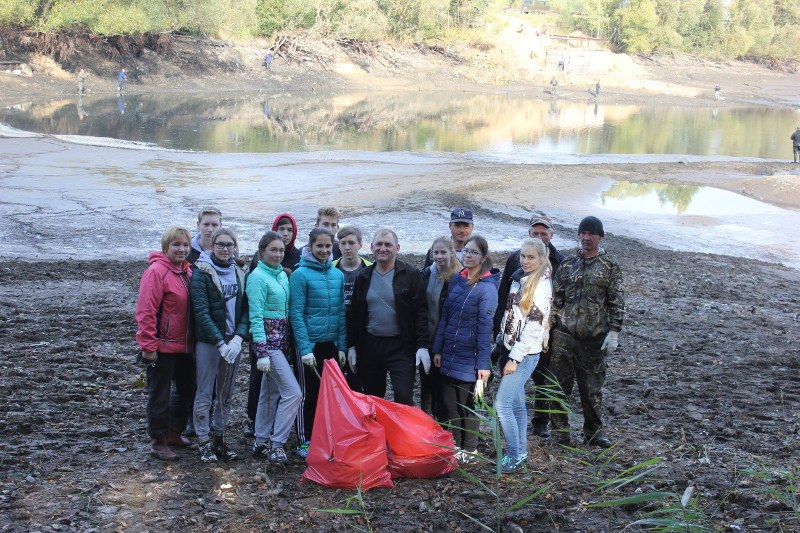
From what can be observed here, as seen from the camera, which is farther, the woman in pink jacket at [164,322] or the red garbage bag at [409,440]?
the woman in pink jacket at [164,322]

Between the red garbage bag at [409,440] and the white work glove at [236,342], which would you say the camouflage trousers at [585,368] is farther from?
the white work glove at [236,342]

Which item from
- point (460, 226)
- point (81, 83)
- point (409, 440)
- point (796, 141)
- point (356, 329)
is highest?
point (81, 83)

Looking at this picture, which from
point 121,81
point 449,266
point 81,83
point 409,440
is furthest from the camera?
point 121,81

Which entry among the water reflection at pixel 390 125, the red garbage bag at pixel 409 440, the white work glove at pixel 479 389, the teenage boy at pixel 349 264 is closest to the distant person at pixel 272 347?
the teenage boy at pixel 349 264

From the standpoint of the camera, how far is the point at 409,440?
4.36 m

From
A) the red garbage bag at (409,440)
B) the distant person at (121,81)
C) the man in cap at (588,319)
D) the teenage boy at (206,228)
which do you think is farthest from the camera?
the distant person at (121,81)

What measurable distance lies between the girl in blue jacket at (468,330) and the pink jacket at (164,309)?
5.71 ft

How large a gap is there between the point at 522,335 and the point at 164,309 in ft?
7.84

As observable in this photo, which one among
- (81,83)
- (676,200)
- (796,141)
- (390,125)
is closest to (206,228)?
(676,200)

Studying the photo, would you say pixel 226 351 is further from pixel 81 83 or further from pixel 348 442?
pixel 81 83

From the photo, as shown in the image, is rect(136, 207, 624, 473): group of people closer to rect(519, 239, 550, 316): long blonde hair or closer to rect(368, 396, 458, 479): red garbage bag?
rect(519, 239, 550, 316): long blonde hair

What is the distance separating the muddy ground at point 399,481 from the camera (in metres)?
3.86

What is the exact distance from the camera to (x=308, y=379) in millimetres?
5055

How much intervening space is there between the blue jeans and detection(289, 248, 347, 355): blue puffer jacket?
3.89 ft
